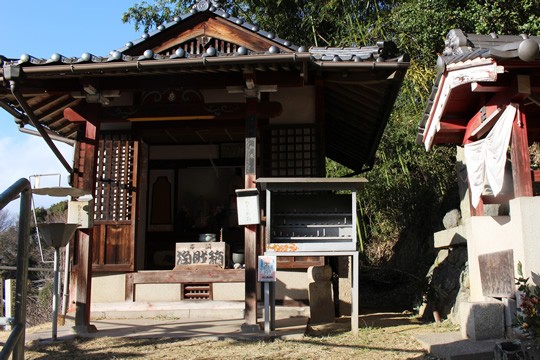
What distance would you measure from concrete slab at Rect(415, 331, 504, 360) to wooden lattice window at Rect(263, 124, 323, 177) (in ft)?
13.3

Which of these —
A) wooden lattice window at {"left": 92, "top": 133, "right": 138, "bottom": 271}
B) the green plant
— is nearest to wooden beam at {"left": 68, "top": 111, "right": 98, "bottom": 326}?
wooden lattice window at {"left": 92, "top": 133, "right": 138, "bottom": 271}

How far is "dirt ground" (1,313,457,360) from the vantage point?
6324mm

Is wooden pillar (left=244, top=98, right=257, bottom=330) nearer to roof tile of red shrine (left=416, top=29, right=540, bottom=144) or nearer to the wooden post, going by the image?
roof tile of red shrine (left=416, top=29, right=540, bottom=144)

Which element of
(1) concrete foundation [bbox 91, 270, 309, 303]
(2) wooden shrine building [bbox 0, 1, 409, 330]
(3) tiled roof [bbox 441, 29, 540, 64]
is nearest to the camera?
(3) tiled roof [bbox 441, 29, 540, 64]

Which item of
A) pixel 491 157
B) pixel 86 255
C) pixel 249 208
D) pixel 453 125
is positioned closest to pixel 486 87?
pixel 491 157

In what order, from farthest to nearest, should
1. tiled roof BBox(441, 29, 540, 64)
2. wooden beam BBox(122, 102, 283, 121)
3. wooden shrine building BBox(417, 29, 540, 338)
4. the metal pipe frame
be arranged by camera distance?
wooden beam BBox(122, 102, 283, 121), wooden shrine building BBox(417, 29, 540, 338), tiled roof BBox(441, 29, 540, 64), the metal pipe frame

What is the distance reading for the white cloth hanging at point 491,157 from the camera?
6133mm

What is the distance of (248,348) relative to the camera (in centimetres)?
672

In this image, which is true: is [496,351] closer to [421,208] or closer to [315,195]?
[315,195]

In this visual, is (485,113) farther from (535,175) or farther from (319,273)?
(319,273)

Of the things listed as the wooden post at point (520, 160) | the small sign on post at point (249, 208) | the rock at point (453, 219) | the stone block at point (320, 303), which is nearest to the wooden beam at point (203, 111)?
the small sign on post at point (249, 208)

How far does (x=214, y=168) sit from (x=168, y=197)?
4.43 ft

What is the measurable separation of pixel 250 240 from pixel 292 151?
2.72 meters

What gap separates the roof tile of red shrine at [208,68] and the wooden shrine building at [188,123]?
0.8 inches
